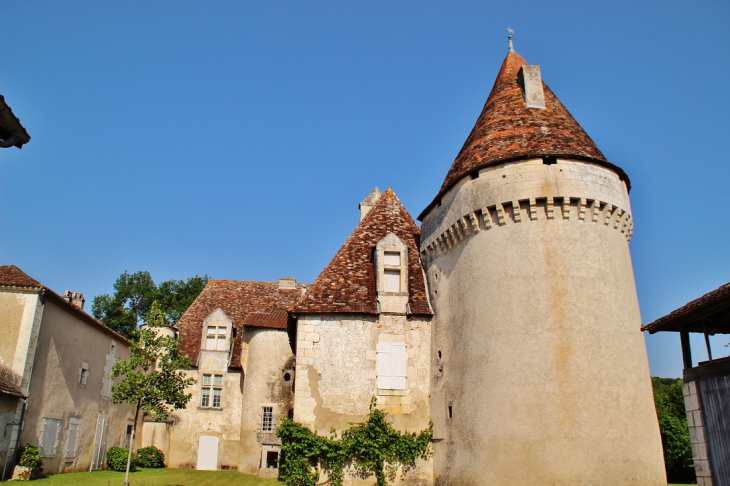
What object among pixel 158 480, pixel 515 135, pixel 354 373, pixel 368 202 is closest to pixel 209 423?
pixel 158 480

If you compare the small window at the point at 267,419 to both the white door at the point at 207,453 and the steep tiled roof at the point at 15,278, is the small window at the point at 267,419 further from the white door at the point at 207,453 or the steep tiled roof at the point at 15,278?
the steep tiled roof at the point at 15,278

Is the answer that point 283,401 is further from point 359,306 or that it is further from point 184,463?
point 359,306

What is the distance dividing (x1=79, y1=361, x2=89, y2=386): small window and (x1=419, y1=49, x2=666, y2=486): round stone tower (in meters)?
13.8

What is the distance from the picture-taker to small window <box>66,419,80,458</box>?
65.3ft

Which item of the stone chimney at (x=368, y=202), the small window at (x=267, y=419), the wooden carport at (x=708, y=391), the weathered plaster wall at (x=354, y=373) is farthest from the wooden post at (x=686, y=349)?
the small window at (x=267, y=419)

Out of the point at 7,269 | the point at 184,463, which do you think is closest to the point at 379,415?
the point at 7,269

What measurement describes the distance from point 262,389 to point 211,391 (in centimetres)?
482

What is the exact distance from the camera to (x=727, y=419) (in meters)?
9.41

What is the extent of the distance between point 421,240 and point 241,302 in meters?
16.6

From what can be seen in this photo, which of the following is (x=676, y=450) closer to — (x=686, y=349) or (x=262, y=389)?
(x=262, y=389)

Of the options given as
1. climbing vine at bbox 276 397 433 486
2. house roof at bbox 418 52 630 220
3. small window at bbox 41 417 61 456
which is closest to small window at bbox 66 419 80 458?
small window at bbox 41 417 61 456

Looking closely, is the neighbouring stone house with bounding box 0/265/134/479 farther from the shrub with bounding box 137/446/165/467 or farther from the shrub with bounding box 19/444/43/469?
the shrub with bounding box 137/446/165/467

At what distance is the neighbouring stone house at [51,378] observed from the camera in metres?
16.6

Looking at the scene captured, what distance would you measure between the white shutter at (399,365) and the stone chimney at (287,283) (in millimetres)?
17577
